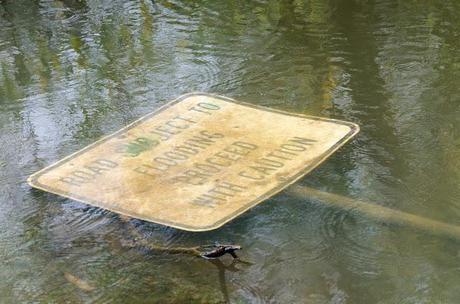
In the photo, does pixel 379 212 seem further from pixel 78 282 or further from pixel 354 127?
pixel 78 282

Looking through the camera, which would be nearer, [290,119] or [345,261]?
[345,261]

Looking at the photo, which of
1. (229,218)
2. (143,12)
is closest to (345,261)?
(229,218)

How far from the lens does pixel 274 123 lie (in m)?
3.98

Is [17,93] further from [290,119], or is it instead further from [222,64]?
[290,119]

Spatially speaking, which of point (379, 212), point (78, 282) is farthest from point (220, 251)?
point (379, 212)

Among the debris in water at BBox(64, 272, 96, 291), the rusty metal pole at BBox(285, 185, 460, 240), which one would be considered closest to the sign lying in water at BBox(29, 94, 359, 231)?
the rusty metal pole at BBox(285, 185, 460, 240)

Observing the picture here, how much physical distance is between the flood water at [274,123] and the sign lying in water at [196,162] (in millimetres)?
79

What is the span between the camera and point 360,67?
15.0 ft

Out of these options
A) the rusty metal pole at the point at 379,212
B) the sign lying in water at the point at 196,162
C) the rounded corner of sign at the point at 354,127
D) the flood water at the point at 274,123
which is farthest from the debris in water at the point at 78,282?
→ the rounded corner of sign at the point at 354,127

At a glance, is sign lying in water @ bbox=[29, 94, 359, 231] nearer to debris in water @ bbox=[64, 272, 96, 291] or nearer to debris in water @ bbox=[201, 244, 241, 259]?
debris in water @ bbox=[201, 244, 241, 259]

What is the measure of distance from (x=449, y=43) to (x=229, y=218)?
2.24 m

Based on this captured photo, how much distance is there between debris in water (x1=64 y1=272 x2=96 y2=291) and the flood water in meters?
0.02

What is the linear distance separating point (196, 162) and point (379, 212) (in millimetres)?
910

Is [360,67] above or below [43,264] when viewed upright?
above
